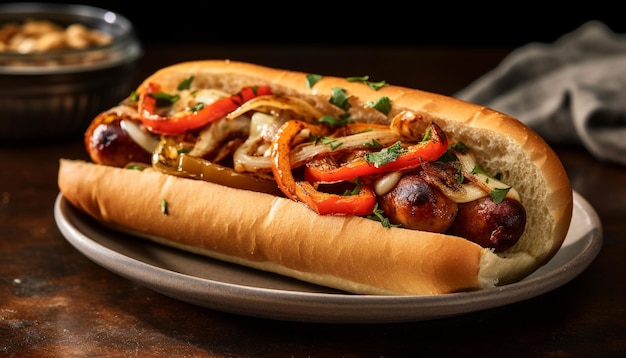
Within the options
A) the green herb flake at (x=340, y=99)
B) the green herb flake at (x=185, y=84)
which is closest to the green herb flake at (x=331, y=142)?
the green herb flake at (x=340, y=99)

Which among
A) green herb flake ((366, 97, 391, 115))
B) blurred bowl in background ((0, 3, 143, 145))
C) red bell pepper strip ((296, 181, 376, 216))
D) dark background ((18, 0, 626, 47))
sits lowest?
dark background ((18, 0, 626, 47))

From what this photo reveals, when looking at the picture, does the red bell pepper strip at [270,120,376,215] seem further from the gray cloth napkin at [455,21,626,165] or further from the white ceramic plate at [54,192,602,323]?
the gray cloth napkin at [455,21,626,165]

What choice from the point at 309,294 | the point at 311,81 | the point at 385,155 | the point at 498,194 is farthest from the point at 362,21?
the point at 309,294

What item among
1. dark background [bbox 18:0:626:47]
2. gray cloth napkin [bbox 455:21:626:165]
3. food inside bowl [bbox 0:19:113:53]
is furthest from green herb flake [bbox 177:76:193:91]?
dark background [bbox 18:0:626:47]

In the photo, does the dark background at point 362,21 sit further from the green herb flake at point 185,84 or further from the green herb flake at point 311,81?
the green herb flake at point 311,81

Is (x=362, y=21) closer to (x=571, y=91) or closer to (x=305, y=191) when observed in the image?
(x=571, y=91)

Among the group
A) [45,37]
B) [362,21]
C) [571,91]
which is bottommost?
[362,21]
